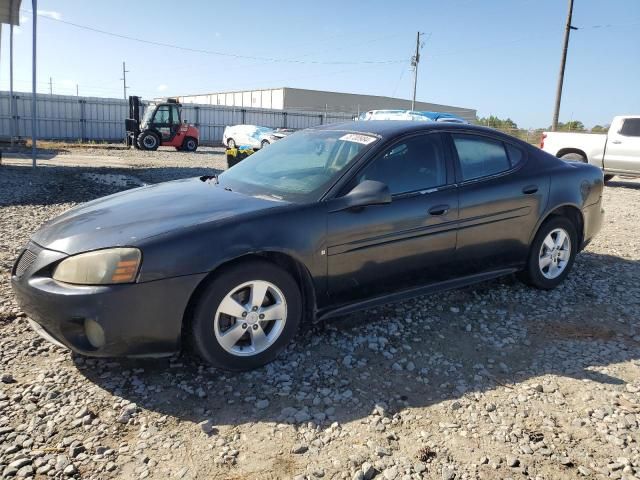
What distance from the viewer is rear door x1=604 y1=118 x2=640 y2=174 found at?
12.8 meters

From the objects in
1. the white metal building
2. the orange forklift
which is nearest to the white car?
the orange forklift

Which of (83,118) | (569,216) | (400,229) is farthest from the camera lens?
(83,118)

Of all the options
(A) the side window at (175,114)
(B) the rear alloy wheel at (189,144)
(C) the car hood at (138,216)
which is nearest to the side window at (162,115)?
(A) the side window at (175,114)

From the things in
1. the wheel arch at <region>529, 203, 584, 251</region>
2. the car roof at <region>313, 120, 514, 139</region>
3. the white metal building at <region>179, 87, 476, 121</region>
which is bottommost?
the wheel arch at <region>529, 203, 584, 251</region>

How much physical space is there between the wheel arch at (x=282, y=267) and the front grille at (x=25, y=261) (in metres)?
0.96

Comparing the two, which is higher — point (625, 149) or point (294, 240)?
point (625, 149)

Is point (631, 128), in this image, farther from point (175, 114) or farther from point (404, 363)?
point (175, 114)

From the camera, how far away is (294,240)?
3.17 metres

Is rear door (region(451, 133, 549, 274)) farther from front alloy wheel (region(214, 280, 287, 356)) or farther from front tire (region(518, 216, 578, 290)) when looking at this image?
front alloy wheel (region(214, 280, 287, 356))

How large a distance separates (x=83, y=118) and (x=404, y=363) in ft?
99.8

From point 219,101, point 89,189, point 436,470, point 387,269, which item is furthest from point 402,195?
point 219,101

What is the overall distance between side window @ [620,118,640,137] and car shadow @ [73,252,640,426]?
1030 centimetres

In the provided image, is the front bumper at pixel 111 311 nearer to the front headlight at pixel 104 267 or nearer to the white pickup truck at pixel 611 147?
the front headlight at pixel 104 267

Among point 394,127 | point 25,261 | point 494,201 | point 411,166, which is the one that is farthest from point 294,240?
point 494,201
